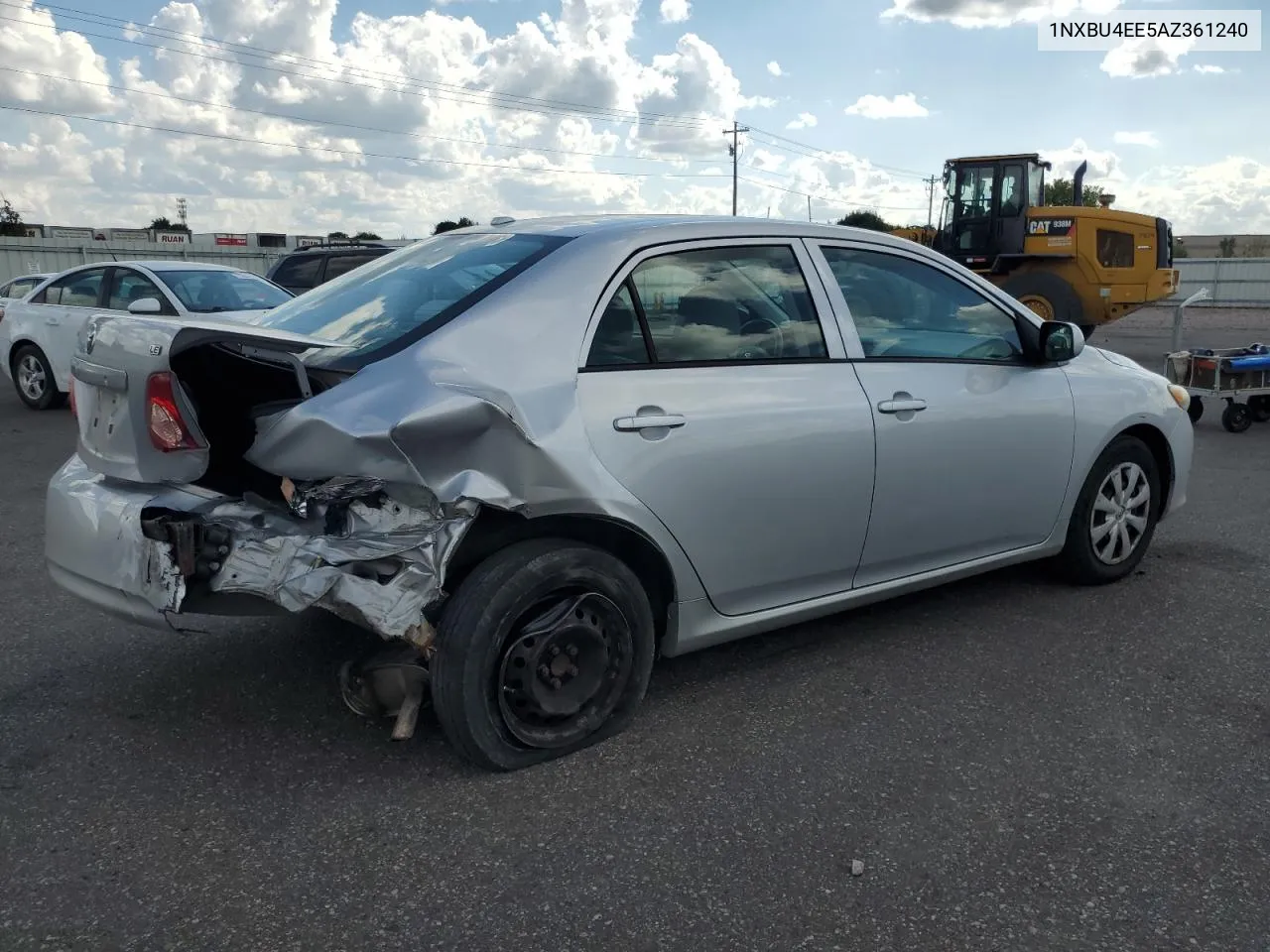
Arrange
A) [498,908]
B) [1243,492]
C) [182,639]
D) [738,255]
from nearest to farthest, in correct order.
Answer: [498,908]
[738,255]
[182,639]
[1243,492]

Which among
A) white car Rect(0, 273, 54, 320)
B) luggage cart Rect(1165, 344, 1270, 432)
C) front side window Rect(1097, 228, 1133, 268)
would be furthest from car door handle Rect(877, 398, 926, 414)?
front side window Rect(1097, 228, 1133, 268)

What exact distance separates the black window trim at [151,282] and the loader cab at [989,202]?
41.5 feet

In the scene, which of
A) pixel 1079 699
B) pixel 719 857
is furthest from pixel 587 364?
pixel 1079 699

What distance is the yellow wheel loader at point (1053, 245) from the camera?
1684 centimetres

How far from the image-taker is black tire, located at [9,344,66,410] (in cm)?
Answer: 1127

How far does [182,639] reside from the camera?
417cm

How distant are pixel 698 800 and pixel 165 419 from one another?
6.07ft

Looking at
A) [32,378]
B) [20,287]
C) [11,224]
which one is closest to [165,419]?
[32,378]

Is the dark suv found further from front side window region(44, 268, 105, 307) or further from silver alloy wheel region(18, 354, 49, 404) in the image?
silver alloy wheel region(18, 354, 49, 404)

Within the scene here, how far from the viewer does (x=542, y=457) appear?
2.96 metres

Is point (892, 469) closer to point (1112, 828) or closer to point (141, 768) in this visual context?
point (1112, 828)

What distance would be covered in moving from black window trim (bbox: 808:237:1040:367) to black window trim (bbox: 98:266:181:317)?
7.32 metres

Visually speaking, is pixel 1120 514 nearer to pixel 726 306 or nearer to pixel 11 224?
pixel 726 306

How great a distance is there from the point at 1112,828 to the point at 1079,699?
87 cm
